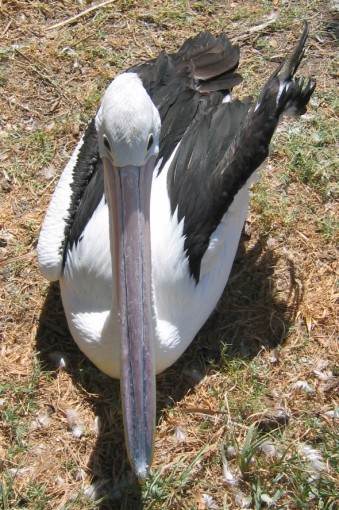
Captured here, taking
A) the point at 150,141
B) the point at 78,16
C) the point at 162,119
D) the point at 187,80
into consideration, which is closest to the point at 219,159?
the point at 162,119

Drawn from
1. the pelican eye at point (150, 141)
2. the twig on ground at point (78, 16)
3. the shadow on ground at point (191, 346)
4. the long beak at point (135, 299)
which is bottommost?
the shadow on ground at point (191, 346)

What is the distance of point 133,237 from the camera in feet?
9.16

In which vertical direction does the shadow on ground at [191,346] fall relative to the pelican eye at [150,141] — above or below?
below

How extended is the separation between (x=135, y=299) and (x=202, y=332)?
1083 mm

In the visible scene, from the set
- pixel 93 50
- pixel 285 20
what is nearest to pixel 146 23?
pixel 93 50

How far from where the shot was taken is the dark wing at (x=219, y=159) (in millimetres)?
3361

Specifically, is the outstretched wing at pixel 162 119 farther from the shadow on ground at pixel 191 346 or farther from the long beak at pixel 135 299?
the long beak at pixel 135 299

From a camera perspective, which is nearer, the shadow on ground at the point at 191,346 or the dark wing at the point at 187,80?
the shadow on ground at the point at 191,346

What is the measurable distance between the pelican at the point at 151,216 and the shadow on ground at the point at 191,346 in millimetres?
226

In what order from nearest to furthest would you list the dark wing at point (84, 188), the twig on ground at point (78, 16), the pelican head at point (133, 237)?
the pelican head at point (133, 237) < the dark wing at point (84, 188) < the twig on ground at point (78, 16)

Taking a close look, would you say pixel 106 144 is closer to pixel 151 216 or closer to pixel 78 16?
pixel 151 216

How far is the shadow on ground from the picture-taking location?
3.37 metres

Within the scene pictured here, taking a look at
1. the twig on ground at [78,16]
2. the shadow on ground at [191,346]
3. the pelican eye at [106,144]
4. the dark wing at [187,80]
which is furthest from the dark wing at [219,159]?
the twig on ground at [78,16]

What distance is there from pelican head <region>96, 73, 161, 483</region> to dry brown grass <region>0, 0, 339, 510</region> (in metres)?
0.52
